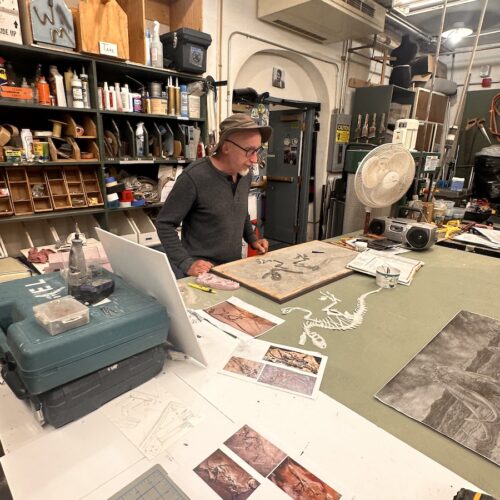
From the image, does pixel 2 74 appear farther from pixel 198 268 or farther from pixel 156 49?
pixel 198 268

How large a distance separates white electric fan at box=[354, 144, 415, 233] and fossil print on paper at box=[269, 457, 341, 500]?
1.56 metres

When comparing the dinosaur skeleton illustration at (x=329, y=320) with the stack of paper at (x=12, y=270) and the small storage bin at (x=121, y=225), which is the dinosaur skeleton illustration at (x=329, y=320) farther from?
the small storage bin at (x=121, y=225)

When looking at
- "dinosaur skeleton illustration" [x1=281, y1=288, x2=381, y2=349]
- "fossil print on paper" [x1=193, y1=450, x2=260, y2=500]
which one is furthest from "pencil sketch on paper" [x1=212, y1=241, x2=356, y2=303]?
"fossil print on paper" [x1=193, y1=450, x2=260, y2=500]

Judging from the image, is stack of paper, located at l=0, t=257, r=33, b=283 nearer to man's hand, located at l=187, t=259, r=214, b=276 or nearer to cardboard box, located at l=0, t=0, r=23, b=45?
man's hand, located at l=187, t=259, r=214, b=276

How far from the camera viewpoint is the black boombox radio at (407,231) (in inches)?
77.2

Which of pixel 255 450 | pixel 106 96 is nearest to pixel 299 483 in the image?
pixel 255 450

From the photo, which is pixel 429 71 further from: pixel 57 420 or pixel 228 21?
pixel 57 420

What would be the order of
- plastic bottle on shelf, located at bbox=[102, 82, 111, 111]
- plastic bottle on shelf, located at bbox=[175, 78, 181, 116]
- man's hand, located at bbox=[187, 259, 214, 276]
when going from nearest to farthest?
man's hand, located at bbox=[187, 259, 214, 276]
plastic bottle on shelf, located at bbox=[102, 82, 111, 111]
plastic bottle on shelf, located at bbox=[175, 78, 181, 116]

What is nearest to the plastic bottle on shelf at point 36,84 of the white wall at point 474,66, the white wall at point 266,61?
the white wall at point 266,61

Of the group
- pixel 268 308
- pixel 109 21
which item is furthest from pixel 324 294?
pixel 109 21

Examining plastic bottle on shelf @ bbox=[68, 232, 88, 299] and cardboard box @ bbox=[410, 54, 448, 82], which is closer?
plastic bottle on shelf @ bbox=[68, 232, 88, 299]

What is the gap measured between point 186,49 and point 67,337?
239cm

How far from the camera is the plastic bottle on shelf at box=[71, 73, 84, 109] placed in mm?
2111

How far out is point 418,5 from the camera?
375 cm
